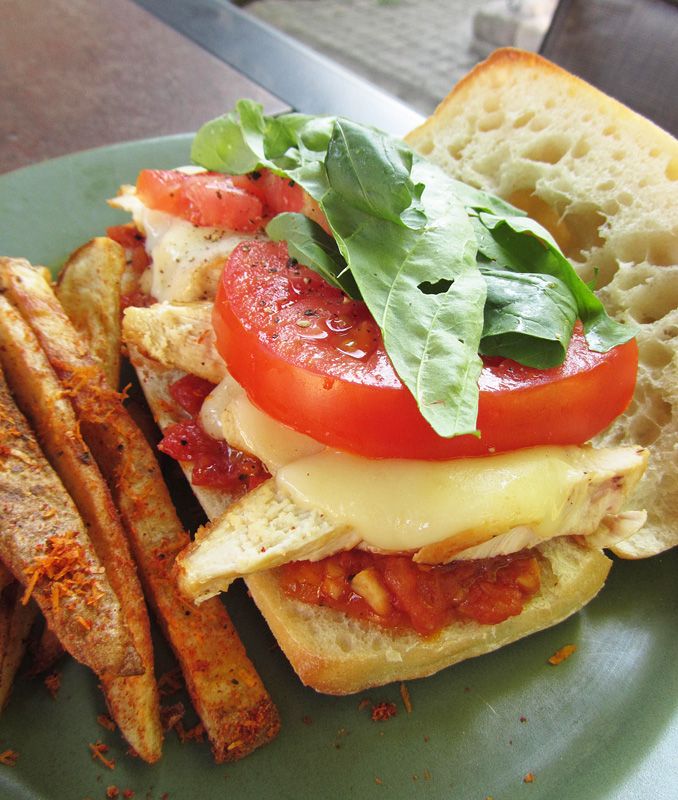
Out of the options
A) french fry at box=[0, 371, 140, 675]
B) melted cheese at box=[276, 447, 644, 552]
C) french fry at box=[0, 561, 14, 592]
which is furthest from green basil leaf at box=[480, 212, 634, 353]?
french fry at box=[0, 561, 14, 592]

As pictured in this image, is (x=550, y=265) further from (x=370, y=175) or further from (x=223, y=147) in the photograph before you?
(x=223, y=147)

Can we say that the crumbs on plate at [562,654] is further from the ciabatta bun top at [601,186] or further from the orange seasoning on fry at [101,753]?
the orange seasoning on fry at [101,753]

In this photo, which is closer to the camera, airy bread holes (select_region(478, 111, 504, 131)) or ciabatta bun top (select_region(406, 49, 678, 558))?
ciabatta bun top (select_region(406, 49, 678, 558))

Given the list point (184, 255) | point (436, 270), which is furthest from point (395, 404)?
point (184, 255)

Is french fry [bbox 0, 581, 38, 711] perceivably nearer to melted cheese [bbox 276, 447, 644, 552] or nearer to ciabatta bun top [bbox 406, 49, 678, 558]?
melted cheese [bbox 276, 447, 644, 552]

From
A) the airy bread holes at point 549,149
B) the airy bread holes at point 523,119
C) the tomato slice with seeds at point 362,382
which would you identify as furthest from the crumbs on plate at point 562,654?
the airy bread holes at point 523,119

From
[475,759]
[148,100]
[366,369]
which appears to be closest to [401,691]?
[475,759]
